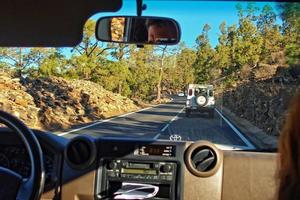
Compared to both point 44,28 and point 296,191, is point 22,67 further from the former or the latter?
point 296,191

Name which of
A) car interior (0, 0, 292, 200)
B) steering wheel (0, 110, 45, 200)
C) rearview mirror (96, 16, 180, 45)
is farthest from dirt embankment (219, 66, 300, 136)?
steering wheel (0, 110, 45, 200)

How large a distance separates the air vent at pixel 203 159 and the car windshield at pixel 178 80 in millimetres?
285

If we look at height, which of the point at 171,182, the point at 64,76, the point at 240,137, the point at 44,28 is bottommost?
the point at 171,182

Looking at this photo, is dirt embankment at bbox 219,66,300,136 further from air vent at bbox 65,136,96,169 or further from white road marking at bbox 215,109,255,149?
air vent at bbox 65,136,96,169

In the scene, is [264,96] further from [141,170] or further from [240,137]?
[141,170]

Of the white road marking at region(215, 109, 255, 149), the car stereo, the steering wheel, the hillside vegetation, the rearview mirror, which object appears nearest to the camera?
the steering wheel

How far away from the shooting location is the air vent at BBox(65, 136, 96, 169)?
373 cm

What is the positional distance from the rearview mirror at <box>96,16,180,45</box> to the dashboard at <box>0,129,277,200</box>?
77cm

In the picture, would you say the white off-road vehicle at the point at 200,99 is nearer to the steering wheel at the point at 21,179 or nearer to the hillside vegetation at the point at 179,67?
the hillside vegetation at the point at 179,67

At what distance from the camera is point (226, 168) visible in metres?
3.63

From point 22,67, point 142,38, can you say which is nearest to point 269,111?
point 142,38

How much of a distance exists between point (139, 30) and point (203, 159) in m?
0.97

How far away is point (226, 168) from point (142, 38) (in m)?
1.03

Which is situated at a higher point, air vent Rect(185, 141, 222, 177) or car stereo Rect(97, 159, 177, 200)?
air vent Rect(185, 141, 222, 177)
